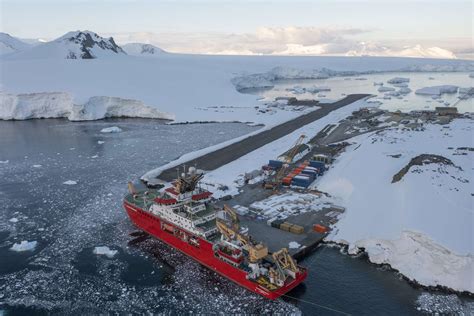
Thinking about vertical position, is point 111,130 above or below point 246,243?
above

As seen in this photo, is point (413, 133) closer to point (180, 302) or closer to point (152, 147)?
point (152, 147)

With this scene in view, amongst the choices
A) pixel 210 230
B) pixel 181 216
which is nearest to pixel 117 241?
pixel 181 216

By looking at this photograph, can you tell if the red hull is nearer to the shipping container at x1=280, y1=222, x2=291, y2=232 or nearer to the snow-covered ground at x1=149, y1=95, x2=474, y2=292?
the shipping container at x1=280, y1=222, x2=291, y2=232

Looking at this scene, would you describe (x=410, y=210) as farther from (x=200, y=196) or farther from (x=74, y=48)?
(x=74, y=48)

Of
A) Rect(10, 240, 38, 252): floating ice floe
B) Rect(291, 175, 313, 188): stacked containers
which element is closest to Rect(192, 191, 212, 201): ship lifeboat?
Rect(10, 240, 38, 252): floating ice floe

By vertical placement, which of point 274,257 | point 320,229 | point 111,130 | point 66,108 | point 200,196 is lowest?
point 320,229

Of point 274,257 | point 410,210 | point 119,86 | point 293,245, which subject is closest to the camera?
point 274,257

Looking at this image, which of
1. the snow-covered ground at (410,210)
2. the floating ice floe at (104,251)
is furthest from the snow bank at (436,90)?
the floating ice floe at (104,251)

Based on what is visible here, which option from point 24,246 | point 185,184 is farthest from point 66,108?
point 185,184
